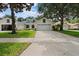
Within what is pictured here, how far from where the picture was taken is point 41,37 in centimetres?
625

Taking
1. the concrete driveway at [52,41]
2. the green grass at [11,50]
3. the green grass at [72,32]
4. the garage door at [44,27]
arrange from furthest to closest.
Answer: the green grass at [72,32]
the garage door at [44,27]
the concrete driveway at [52,41]
the green grass at [11,50]

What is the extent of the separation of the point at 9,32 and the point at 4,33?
24 cm

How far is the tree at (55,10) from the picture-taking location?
18.4ft

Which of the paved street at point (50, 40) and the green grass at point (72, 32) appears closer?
the paved street at point (50, 40)

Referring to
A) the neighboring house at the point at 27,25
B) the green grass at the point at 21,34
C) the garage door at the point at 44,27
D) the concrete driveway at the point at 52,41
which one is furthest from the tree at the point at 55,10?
the green grass at the point at 21,34

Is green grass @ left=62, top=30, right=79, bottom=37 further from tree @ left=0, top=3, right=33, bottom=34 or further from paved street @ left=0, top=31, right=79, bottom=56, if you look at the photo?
tree @ left=0, top=3, right=33, bottom=34

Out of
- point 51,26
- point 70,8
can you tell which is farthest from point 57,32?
point 70,8

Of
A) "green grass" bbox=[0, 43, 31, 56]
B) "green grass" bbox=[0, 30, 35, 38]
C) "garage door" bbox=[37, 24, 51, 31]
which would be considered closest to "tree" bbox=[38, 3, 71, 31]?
"garage door" bbox=[37, 24, 51, 31]

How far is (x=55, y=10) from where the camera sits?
6039mm

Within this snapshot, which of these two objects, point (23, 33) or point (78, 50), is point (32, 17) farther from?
point (78, 50)

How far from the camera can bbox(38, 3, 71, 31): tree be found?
→ 18.4 feet

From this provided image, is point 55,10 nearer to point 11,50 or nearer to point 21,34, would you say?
point 21,34

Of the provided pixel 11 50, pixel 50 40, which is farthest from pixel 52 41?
pixel 11 50

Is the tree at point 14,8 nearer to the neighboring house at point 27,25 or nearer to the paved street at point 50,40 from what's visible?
the neighboring house at point 27,25
